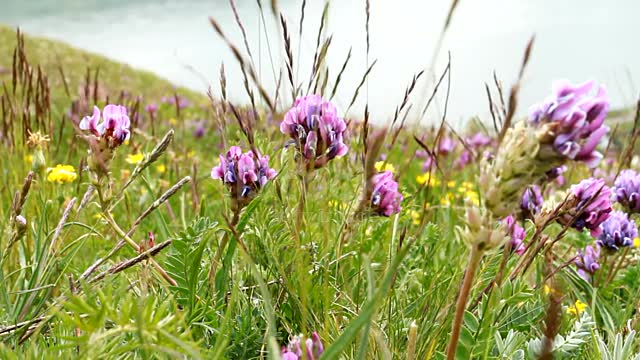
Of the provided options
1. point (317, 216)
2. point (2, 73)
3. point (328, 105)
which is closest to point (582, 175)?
point (317, 216)

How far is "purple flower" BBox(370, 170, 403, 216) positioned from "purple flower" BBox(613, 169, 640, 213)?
3.09ft

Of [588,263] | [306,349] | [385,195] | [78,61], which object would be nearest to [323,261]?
[385,195]

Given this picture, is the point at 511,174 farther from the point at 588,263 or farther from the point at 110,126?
the point at 588,263

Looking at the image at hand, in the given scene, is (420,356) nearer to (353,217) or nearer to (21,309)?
(353,217)

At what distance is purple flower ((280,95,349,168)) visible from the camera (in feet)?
5.25

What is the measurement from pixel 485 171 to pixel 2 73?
1440cm

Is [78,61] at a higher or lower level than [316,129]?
lower

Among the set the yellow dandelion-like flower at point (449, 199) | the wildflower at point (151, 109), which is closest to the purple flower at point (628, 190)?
the yellow dandelion-like flower at point (449, 199)

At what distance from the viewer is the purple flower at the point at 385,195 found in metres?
1.75

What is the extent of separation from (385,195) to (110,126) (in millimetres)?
781

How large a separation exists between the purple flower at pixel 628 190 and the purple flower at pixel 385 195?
0.94 metres

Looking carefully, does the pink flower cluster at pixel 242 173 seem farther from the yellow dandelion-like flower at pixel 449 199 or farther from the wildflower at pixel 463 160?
the wildflower at pixel 463 160

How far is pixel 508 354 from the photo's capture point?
4.71 ft

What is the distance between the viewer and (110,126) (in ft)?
5.45
